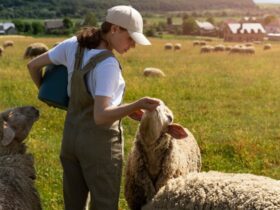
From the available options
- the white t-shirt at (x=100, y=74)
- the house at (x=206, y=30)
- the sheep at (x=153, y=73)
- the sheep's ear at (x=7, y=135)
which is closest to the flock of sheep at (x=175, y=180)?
the white t-shirt at (x=100, y=74)

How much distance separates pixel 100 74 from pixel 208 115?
8957mm

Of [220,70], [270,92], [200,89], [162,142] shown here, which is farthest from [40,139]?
[220,70]

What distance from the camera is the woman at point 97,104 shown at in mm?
4828

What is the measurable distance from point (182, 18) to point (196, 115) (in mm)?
74504

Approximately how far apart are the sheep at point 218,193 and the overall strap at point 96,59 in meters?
1.33

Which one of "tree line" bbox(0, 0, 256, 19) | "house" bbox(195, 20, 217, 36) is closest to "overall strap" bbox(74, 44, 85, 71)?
"tree line" bbox(0, 0, 256, 19)

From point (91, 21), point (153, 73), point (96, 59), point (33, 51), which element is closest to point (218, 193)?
point (96, 59)

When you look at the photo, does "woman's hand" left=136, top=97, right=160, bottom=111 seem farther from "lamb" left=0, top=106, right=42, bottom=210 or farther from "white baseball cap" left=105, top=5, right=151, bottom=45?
"lamb" left=0, top=106, right=42, bottom=210

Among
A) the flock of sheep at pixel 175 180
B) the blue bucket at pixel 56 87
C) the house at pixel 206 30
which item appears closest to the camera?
the flock of sheep at pixel 175 180

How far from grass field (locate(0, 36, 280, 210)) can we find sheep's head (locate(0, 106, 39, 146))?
143 centimetres

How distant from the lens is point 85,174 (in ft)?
17.3

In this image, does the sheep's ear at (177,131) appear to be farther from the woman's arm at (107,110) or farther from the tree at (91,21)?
the tree at (91,21)

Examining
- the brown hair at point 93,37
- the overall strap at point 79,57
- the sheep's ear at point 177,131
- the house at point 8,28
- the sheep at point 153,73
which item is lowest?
the house at point 8,28

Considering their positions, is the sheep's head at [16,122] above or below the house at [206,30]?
above
